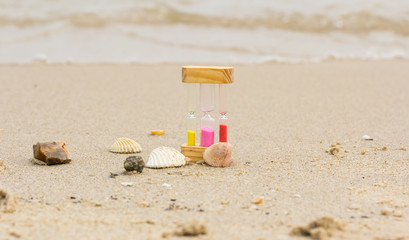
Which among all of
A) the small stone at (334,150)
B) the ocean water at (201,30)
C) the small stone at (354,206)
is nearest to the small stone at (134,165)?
the small stone at (354,206)

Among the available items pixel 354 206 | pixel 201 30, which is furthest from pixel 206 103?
pixel 201 30

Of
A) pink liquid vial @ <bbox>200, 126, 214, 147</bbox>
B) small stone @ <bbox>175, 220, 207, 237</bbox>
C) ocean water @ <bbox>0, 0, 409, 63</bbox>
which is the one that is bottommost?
small stone @ <bbox>175, 220, 207, 237</bbox>

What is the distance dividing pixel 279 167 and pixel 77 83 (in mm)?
3414

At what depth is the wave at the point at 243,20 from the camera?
10461 millimetres

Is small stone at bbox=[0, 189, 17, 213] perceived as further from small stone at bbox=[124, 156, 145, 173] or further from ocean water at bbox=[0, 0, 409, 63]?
ocean water at bbox=[0, 0, 409, 63]

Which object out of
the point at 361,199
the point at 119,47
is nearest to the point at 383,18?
the point at 119,47

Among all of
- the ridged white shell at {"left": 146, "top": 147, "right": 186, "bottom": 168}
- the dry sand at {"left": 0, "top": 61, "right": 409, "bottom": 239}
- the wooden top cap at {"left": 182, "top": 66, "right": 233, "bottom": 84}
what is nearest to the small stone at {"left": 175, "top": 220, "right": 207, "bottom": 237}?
the dry sand at {"left": 0, "top": 61, "right": 409, "bottom": 239}

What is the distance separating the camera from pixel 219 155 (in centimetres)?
322

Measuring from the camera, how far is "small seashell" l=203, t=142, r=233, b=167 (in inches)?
127

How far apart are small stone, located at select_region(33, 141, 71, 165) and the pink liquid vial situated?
84cm

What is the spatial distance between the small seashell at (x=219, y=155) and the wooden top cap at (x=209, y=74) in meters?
0.40

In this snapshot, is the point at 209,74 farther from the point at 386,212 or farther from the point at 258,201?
the point at 386,212

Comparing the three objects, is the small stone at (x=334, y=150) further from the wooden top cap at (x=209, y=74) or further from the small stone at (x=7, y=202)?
the small stone at (x=7, y=202)

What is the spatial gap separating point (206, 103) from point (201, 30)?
7010mm
